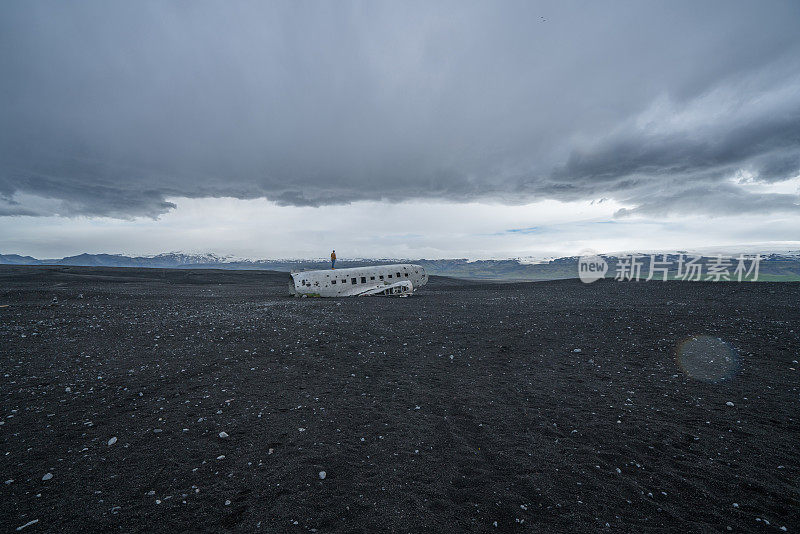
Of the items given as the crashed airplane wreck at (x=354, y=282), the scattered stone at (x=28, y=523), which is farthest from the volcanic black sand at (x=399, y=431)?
the crashed airplane wreck at (x=354, y=282)

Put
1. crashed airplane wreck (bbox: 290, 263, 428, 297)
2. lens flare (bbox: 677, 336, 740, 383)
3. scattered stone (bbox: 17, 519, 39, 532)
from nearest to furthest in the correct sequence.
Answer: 1. scattered stone (bbox: 17, 519, 39, 532)
2. lens flare (bbox: 677, 336, 740, 383)
3. crashed airplane wreck (bbox: 290, 263, 428, 297)

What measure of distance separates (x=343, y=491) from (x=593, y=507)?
13.9ft

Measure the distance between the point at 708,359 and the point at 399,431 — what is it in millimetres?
12469

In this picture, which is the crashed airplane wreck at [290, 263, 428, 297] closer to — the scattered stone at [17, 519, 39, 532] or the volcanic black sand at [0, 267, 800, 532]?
the volcanic black sand at [0, 267, 800, 532]

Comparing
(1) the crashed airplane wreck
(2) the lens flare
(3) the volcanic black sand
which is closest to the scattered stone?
(3) the volcanic black sand

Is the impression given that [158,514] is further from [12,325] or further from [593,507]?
[12,325]

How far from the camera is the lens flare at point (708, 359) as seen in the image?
1055cm

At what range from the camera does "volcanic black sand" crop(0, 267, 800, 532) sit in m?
5.09

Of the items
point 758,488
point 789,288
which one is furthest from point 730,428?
point 789,288

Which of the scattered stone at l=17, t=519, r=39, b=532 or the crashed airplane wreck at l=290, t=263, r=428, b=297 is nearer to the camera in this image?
the scattered stone at l=17, t=519, r=39, b=532

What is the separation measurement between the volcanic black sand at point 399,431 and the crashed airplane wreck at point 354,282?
17.5m

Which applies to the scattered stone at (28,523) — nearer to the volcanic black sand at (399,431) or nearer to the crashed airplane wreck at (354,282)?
the volcanic black sand at (399,431)

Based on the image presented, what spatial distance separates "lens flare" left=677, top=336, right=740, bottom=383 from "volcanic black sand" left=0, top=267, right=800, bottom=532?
119 mm

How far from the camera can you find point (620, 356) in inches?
500
